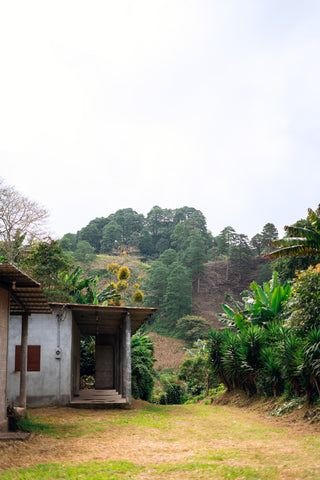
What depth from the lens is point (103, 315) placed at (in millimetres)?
15875

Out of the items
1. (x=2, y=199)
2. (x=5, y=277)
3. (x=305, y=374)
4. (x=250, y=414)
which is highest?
(x=2, y=199)

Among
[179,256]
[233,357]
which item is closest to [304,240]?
[233,357]

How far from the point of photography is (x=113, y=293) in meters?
23.3

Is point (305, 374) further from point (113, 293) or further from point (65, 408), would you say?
point (113, 293)

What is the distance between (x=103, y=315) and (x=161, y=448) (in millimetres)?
8551

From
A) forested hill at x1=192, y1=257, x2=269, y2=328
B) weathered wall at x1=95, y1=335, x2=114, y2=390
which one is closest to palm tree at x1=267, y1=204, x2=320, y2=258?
weathered wall at x1=95, y1=335, x2=114, y2=390

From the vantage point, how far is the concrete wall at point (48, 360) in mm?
13297

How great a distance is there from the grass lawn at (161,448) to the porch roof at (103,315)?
318cm

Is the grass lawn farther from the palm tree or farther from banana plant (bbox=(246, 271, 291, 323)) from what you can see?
the palm tree

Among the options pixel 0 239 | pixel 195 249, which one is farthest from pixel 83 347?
pixel 195 249

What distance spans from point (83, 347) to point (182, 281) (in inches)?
1209

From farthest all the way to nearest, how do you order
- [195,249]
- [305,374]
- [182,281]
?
[195,249] → [182,281] → [305,374]

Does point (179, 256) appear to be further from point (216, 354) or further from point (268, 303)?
point (268, 303)

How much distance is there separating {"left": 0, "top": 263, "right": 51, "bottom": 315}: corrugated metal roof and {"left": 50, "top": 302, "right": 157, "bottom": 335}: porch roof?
280 centimetres
